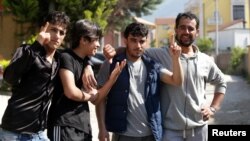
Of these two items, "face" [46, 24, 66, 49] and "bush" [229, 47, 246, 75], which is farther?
"bush" [229, 47, 246, 75]

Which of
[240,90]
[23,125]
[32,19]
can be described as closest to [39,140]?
[23,125]

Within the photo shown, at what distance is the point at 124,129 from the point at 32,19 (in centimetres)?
1147

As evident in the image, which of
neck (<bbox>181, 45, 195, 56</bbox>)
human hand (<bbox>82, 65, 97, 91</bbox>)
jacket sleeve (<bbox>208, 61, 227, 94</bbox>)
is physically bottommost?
jacket sleeve (<bbox>208, 61, 227, 94</bbox>)

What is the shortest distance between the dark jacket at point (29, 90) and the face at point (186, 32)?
3.93 ft

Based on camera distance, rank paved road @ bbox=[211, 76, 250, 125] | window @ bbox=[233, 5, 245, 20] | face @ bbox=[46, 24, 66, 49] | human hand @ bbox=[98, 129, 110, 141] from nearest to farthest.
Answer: face @ bbox=[46, 24, 66, 49], human hand @ bbox=[98, 129, 110, 141], paved road @ bbox=[211, 76, 250, 125], window @ bbox=[233, 5, 245, 20]

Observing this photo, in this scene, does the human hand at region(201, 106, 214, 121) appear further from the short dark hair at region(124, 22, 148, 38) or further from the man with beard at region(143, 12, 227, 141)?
the short dark hair at region(124, 22, 148, 38)

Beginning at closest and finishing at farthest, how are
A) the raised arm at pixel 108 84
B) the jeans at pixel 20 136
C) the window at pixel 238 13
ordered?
1. the jeans at pixel 20 136
2. the raised arm at pixel 108 84
3. the window at pixel 238 13

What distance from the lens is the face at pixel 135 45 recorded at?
341 cm

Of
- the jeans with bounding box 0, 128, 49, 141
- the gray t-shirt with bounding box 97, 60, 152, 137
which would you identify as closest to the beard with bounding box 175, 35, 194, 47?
the gray t-shirt with bounding box 97, 60, 152, 137

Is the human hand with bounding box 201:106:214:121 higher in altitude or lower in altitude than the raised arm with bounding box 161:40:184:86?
lower

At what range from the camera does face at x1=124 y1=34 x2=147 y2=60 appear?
11.2ft

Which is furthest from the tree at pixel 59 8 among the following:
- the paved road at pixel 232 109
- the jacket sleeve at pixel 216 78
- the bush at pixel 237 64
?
the bush at pixel 237 64

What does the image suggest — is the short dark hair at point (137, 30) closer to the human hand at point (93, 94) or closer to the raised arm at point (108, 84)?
the raised arm at point (108, 84)

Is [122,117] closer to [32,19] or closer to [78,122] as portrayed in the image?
[78,122]
